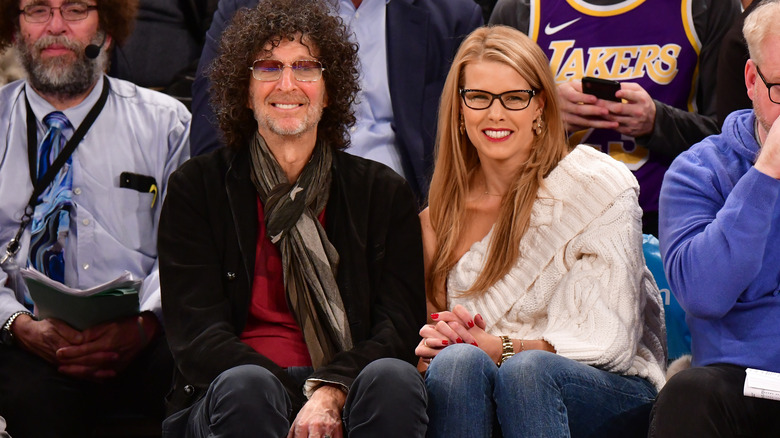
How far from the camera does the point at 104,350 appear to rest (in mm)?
3195

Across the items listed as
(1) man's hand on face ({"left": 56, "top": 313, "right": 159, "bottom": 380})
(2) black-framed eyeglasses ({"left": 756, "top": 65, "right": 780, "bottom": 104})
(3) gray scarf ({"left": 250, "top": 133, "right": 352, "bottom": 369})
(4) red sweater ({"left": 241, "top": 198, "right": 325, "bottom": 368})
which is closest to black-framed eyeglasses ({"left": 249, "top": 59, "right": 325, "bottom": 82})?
(3) gray scarf ({"left": 250, "top": 133, "right": 352, "bottom": 369})

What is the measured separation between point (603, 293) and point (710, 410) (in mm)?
445

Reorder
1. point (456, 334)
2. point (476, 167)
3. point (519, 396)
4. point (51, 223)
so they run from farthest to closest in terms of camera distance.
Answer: point (51, 223)
point (476, 167)
point (456, 334)
point (519, 396)

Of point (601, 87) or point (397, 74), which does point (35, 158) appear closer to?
point (397, 74)

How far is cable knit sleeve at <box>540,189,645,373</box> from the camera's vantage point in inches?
105

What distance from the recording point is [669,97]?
365 cm

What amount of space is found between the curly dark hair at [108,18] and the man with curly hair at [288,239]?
86 cm

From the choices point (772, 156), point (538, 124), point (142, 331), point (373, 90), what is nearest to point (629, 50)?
point (538, 124)

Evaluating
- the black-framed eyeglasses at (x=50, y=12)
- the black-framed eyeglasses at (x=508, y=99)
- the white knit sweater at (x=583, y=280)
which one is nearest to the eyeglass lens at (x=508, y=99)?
the black-framed eyeglasses at (x=508, y=99)

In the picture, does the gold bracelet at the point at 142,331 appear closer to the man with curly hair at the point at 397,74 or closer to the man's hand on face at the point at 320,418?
the man with curly hair at the point at 397,74

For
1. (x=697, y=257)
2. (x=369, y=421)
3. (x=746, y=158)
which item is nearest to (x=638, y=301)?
(x=697, y=257)

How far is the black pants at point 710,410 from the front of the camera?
93.6 inches

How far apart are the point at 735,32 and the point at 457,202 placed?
42.3 inches

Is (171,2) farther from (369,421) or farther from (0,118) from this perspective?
(369,421)
